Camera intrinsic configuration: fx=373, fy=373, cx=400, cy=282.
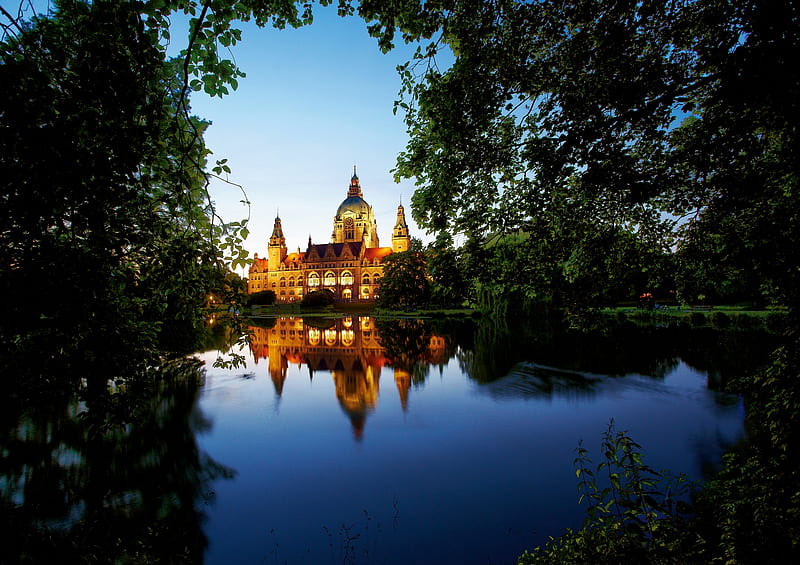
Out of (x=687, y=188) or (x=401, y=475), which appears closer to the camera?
(x=687, y=188)

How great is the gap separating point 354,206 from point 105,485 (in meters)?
132

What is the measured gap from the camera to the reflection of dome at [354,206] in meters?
136

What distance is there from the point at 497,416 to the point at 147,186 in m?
14.2

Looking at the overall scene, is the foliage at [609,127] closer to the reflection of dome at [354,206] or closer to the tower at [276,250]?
the tower at [276,250]

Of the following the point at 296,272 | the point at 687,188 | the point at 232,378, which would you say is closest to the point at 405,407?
the point at 232,378

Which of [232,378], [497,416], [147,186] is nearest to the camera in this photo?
[147,186]

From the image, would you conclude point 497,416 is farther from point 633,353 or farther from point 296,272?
point 296,272

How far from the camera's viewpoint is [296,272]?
125 metres

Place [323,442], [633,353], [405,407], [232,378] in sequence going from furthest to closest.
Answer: [633,353]
[232,378]
[405,407]
[323,442]

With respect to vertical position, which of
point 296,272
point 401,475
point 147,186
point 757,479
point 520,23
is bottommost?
point 401,475

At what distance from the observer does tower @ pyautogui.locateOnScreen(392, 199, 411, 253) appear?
11944 cm

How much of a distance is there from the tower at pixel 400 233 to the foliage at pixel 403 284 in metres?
51.8

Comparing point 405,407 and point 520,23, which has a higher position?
point 520,23

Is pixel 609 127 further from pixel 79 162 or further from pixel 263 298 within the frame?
pixel 263 298
